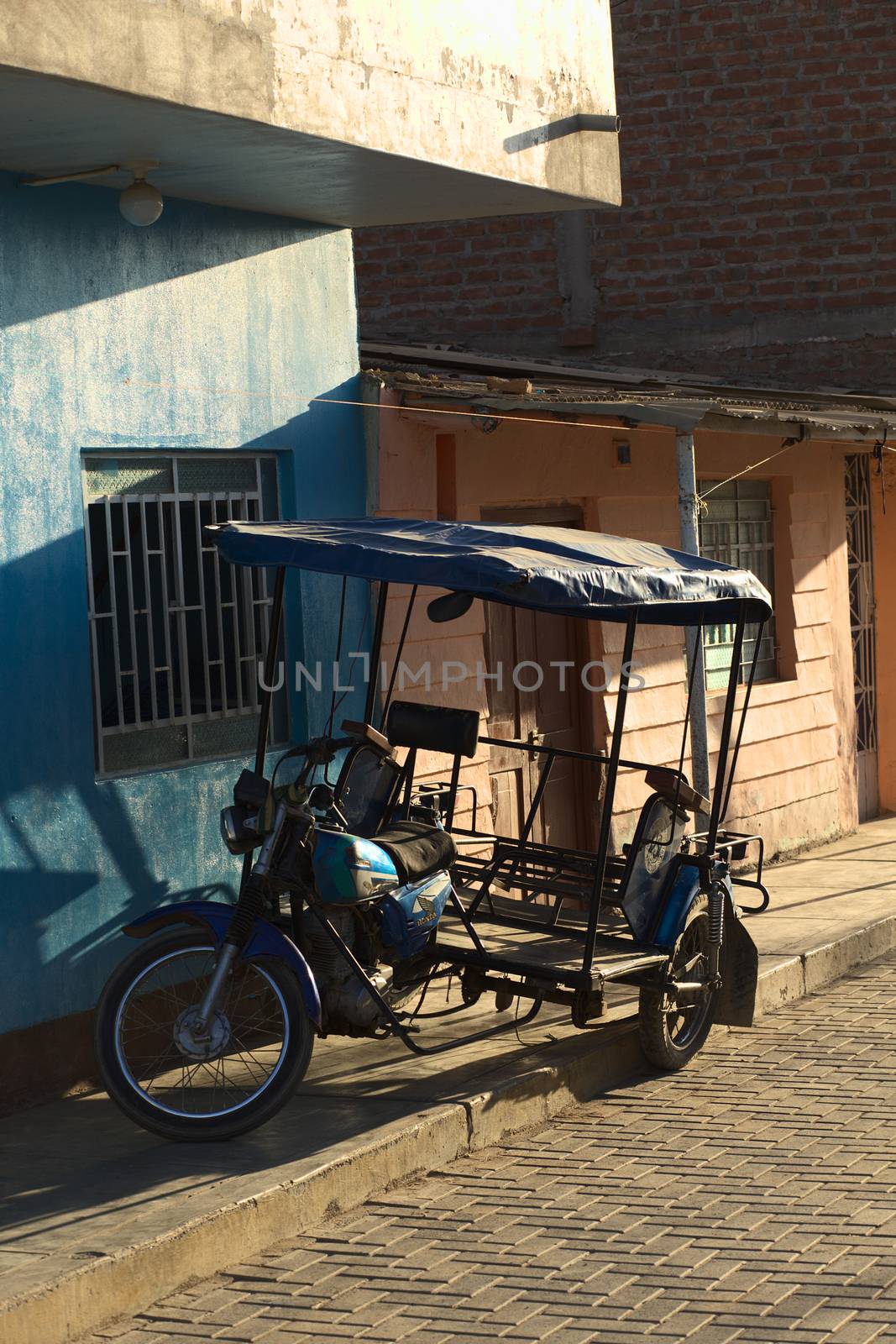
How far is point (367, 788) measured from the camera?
24.1 feet

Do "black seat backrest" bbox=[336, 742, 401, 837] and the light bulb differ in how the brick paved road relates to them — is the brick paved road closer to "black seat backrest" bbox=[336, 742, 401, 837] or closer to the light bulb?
"black seat backrest" bbox=[336, 742, 401, 837]

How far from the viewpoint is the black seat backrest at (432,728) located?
779cm

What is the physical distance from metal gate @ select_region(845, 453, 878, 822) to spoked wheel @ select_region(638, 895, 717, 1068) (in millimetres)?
7130

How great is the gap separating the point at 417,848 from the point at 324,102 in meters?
2.98

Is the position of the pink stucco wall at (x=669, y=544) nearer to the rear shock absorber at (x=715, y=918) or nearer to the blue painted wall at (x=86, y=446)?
the blue painted wall at (x=86, y=446)

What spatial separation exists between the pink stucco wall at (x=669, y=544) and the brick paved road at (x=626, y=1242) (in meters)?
3.00

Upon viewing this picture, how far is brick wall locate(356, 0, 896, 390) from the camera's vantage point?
47.5 feet

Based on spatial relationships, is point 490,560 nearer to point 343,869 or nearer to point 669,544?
point 343,869

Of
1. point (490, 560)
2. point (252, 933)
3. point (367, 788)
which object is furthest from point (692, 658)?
point (252, 933)

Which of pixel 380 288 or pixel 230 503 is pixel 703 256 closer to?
pixel 380 288

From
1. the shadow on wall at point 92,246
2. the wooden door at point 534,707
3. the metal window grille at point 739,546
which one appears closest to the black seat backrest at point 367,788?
the shadow on wall at point 92,246

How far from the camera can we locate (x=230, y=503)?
8117mm

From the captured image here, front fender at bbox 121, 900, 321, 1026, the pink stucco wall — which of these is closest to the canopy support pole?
the pink stucco wall

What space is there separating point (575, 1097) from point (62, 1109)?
6.77 feet
